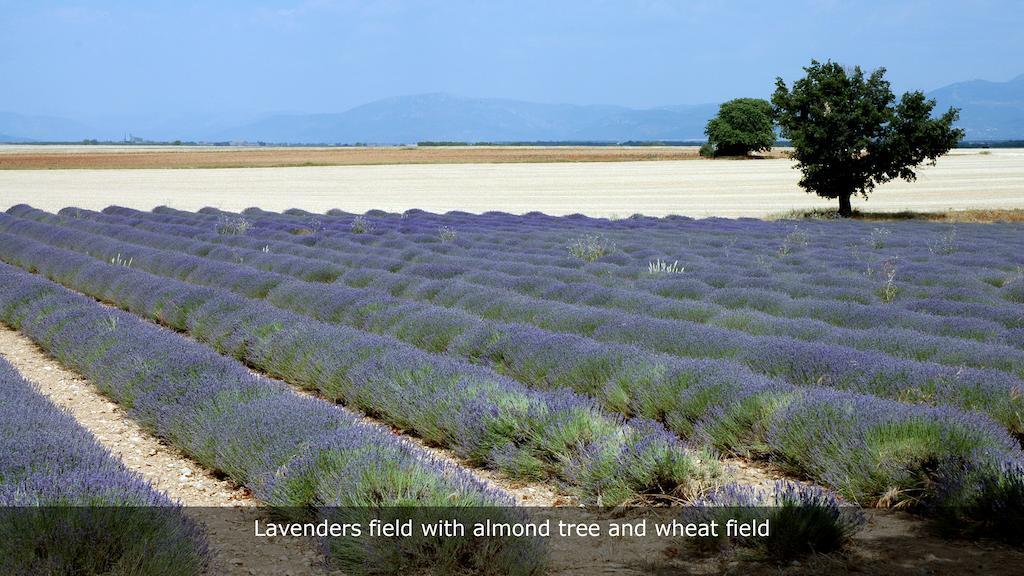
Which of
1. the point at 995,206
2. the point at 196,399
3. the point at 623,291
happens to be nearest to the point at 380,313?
the point at 623,291

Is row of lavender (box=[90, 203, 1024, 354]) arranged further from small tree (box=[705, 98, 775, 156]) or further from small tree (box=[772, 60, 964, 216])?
small tree (box=[705, 98, 775, 156])


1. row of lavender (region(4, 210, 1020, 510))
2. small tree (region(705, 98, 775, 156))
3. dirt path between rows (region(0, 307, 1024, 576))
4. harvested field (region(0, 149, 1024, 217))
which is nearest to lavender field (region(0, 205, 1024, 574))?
row of lavender (region(4, 210, 1020, 510))

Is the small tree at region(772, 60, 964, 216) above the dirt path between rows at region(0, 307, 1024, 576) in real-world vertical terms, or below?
above

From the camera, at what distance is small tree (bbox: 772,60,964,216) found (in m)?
25.4

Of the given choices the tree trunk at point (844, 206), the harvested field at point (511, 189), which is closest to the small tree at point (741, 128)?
the harvested field at point (511, 189)

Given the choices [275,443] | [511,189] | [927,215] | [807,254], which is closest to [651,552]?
[275,443]

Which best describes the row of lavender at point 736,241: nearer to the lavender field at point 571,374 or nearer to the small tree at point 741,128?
the lavender field at point 571,374

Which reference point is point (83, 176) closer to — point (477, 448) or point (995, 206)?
point (995, 206)

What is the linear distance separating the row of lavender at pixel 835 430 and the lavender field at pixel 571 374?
0.01 meters

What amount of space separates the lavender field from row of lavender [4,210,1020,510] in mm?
15

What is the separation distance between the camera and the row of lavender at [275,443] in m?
3.76

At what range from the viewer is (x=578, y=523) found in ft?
14.5

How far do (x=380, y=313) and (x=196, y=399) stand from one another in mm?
3259

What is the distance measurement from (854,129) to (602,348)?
839 inches
